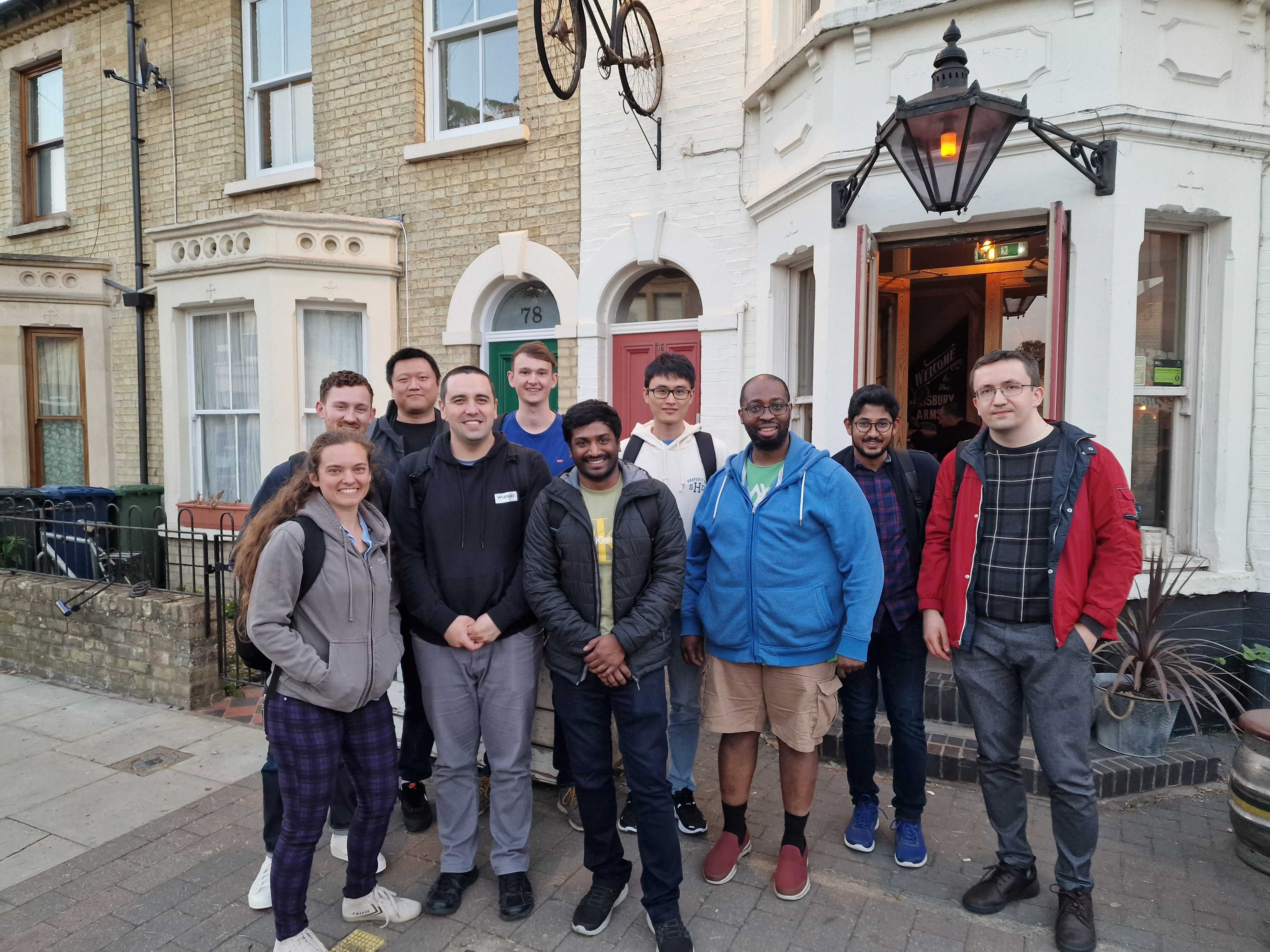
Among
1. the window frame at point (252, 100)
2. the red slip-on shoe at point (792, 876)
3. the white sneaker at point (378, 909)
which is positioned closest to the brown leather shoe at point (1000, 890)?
the red slip-on shoe at point (792, 876)

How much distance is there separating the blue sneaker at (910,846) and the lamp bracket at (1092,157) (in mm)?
3485

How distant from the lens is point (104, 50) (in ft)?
30.5

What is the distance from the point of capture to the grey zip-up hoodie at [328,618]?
257 cm

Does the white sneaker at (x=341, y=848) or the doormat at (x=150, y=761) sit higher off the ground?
the white sneaker at (x=341, y=848)

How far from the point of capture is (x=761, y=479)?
3.09 meters

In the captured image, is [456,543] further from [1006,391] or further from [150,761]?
[150,761]

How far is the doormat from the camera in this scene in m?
4.30

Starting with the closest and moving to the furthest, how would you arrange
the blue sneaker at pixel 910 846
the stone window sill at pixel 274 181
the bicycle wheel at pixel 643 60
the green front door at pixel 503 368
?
the blue sneaker at pixel 910 846, the bicycle wheel at pixel 643 60, the green front door at pixel 503 368, the stone window sill at pixel 274 181

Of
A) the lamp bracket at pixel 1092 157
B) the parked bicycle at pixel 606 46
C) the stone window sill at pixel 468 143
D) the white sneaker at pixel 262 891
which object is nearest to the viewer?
the white sneaker at pixel 262 891

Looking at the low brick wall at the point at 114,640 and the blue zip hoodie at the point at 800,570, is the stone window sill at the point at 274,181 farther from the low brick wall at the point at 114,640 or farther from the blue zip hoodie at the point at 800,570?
the blue zip hoodie at the point at 800,570

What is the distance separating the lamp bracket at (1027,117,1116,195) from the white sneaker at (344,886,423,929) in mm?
4712

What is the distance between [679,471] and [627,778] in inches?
51.4

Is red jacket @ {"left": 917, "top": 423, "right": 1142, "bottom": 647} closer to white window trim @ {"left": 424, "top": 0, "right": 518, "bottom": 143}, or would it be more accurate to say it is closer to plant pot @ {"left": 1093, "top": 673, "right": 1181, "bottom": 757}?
plant pot @ {"left": 1093, "top": 673, "right": 1181, "bottom": 757}

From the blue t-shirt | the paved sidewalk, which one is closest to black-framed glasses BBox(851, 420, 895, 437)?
the blue t-shirt
